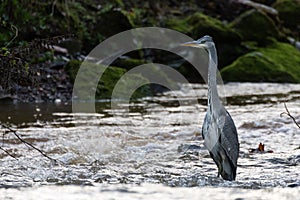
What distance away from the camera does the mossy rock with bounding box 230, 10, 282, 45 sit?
17.8 meters

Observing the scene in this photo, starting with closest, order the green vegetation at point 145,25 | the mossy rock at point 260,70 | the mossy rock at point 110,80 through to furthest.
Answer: the mossy rock at point 110,80 → the green vegetation at point 145,25 → the mossy rock at point 260,70

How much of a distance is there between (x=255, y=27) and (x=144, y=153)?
11242mm

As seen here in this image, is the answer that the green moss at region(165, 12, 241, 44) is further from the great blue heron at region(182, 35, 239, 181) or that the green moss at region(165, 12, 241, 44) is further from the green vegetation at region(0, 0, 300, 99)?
the great blue heron at region(182, 35, 239, 181)

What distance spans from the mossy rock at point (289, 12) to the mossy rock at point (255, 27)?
2436mm

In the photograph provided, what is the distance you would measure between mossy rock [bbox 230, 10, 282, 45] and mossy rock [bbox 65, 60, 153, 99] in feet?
19.4

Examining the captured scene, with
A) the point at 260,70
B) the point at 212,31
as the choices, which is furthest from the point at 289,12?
the point at 260,70

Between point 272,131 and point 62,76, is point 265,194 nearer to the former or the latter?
point 272,131

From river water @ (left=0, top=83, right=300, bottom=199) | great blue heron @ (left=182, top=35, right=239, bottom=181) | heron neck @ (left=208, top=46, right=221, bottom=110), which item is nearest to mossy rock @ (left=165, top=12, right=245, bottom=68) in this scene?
river water @ (left=0, top=83, right=300, bottom=199)

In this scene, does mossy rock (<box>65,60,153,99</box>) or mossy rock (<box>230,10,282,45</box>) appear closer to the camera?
mossy rock (<box>65,60,153,99</box>)

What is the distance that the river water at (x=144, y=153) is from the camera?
557 centimetres

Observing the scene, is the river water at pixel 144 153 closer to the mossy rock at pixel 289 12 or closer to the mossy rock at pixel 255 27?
the mossy rock at pixel 255 27

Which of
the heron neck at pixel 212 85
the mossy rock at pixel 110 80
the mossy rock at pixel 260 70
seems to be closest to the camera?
the heron neck at pixel 212 85

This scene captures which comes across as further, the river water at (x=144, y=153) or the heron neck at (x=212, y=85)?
the heron neck at (x=212, y=85)

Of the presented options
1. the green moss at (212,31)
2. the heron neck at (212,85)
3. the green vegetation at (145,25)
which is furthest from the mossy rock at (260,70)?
the heron neck at (212,85)
